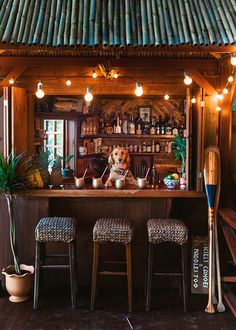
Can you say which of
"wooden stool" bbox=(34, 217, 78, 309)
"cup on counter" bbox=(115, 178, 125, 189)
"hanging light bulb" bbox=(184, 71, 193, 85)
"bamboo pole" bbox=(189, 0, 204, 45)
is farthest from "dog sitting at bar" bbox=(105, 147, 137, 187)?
"bamboo pole" bbox=(189, 0, 204, 45)

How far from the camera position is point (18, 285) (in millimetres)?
4191

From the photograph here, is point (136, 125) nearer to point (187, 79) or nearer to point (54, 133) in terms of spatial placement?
point (54, 133)

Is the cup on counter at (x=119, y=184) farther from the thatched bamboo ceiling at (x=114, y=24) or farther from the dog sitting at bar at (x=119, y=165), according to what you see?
the thatched bamboo ceiling at (x=114, y=24)

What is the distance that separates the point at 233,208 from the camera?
16.0 feet

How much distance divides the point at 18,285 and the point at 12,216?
0.68 meters

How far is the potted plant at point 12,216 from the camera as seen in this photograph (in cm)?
413

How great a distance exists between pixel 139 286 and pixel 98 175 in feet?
10.2

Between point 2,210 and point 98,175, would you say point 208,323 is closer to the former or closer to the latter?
point 2,210

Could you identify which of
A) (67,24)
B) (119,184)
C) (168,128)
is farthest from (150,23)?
(168,128)

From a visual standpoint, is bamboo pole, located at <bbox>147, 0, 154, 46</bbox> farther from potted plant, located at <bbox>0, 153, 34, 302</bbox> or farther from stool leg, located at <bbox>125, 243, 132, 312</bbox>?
stool leg, located at <bbox>125, 243, 132, 312</bbox>

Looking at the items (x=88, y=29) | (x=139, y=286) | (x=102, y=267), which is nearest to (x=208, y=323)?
(x=139, y=286)

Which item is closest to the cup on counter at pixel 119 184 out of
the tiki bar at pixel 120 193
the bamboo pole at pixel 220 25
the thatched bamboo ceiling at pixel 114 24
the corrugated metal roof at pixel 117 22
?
the tiki bar at pixel 120 193

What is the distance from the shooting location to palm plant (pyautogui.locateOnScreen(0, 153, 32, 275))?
13.5 feet

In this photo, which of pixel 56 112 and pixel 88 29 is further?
pixel 56 112
